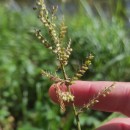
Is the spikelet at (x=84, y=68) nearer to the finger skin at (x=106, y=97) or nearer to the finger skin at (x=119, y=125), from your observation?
the finger skin at (x=106, y=97)

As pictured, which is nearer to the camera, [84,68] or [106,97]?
[84,68]

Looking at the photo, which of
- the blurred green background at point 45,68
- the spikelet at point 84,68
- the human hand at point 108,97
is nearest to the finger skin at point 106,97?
the human hand at point 108,97

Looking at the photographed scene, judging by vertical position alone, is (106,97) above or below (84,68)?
below

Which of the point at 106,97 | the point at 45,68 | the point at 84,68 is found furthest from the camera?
the point at 45,68

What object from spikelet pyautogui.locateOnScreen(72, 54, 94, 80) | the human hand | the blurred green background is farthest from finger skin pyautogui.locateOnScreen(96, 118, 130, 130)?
the blurred green background

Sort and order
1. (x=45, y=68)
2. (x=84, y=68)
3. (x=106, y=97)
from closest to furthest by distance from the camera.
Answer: (x=84, y=68) < (x=106, y=97) < (x=45, y=68)

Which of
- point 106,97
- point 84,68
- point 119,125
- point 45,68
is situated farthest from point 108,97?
point 45,68

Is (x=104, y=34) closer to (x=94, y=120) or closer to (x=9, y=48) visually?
(x=9, y=48)

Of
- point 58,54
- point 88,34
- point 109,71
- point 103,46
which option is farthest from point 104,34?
point 58,54

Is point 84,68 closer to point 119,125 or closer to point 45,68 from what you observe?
point 119,125
